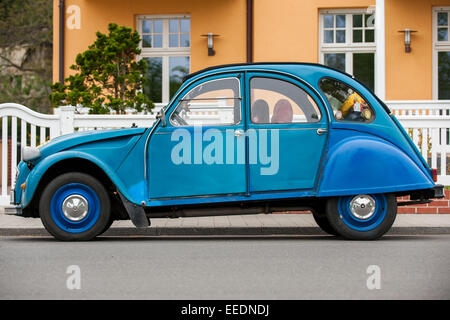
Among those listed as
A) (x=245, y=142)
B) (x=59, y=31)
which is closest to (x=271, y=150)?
(x=245, y=142)

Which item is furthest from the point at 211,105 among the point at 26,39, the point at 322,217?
the point at 26,39

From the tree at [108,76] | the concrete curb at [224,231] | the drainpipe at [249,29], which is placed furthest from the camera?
the drainpipe at [249,29]

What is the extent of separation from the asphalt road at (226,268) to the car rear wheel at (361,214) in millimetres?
155

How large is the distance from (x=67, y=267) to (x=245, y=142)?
8.77ft

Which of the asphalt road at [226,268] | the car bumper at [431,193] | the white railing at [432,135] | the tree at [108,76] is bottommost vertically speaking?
the asphalt road at [226,268]

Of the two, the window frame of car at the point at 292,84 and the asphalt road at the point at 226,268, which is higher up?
the window frame of car at the point at 292,84

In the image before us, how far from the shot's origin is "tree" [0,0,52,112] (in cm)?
2619

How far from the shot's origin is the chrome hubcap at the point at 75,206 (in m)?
8.75

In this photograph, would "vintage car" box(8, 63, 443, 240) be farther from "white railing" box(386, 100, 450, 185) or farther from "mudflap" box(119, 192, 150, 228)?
"white railing" box(386, 100, 450, 185)

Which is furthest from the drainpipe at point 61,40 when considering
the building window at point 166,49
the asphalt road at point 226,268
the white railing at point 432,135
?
the asphalt road at point 226,268

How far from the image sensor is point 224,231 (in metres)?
10.0

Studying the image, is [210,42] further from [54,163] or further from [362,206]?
[362,206]

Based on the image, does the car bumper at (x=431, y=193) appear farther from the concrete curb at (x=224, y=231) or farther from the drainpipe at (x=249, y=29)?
the drainpipe at (x=249, y=29)

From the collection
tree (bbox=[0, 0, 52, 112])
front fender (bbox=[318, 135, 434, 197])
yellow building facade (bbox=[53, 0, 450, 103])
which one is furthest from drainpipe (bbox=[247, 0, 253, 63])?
tree (bbox=[0, 0, 52, 112])
